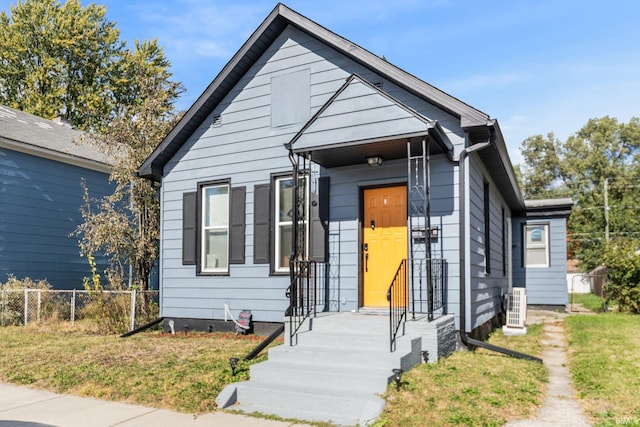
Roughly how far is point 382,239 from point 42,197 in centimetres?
1026

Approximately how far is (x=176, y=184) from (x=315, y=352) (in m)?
5.51

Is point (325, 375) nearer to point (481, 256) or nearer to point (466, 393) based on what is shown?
point (466, 393)

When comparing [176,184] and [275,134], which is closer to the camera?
[275,134]

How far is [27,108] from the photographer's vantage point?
83.2ft

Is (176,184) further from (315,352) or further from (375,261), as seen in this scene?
(315,352)

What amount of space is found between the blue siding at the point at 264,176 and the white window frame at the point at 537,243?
9481 mm

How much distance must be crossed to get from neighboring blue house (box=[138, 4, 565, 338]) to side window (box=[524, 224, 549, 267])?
5.53 m

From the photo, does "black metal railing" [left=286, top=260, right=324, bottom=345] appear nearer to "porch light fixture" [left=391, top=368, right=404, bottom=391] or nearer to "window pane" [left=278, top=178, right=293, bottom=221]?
"window pane" [left=278, top=178, right=293, bottom=221]

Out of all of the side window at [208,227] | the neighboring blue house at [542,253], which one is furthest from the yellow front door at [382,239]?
the neighboring blue house at [542,253]

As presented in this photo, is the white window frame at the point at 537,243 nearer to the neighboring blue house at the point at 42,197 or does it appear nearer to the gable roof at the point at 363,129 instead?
the gable roof at the point at 363,129

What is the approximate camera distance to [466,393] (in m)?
5.33

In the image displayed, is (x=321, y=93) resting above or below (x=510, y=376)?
above

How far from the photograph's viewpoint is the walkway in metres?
4.82

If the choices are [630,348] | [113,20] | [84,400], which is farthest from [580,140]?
[84,400]
